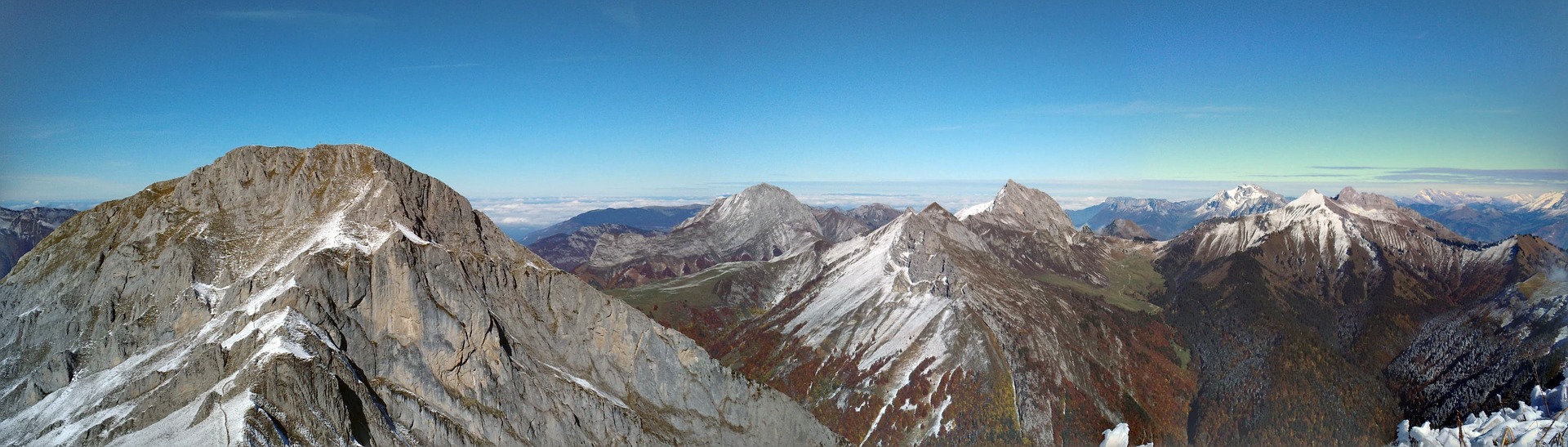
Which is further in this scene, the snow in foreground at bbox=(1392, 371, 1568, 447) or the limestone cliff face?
the limestone cliff face

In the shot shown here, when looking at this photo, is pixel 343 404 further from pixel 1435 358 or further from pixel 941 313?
pixel 1435 358

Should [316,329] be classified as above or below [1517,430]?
above

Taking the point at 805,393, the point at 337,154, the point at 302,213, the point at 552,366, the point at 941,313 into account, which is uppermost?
the point at 337,154

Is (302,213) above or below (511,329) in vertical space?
above

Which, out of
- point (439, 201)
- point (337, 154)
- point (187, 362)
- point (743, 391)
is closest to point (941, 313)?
point (743, 391)

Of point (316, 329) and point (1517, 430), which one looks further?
point (316, 329)
